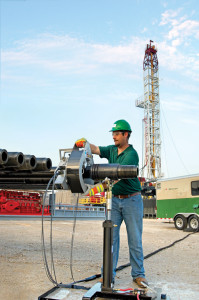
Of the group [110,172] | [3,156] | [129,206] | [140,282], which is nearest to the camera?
[110,172]

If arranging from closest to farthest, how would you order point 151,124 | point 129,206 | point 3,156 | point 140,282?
point 3,156 < point 140,282 < point 129,206 < point 151,124

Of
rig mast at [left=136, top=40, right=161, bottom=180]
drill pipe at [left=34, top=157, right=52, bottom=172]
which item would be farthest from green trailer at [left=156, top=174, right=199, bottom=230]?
rig mast at [left=136, top=40, right=161, bottom=180]

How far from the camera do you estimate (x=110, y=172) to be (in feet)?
9.35

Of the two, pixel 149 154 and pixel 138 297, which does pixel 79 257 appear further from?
pixel 149 154

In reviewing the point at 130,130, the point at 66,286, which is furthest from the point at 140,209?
the point at 66,286

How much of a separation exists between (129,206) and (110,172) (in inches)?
38.9

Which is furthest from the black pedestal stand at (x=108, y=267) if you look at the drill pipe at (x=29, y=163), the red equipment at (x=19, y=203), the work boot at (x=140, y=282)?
the red equipment at (x=19, y=203)

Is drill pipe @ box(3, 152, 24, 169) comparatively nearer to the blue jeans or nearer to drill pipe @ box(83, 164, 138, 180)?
drill pipe @ box(83, 164, 138, 180)

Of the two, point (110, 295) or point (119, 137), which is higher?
point (119, 137)

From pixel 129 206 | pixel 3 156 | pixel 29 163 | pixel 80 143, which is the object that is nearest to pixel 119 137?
pixel 129 206

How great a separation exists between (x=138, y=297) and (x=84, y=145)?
4.86 feet

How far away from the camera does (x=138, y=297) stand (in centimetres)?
272

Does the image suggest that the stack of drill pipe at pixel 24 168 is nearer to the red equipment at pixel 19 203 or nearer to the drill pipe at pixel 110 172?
the drill pipe at pixel 110 172

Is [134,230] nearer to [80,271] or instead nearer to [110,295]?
[110,295]
